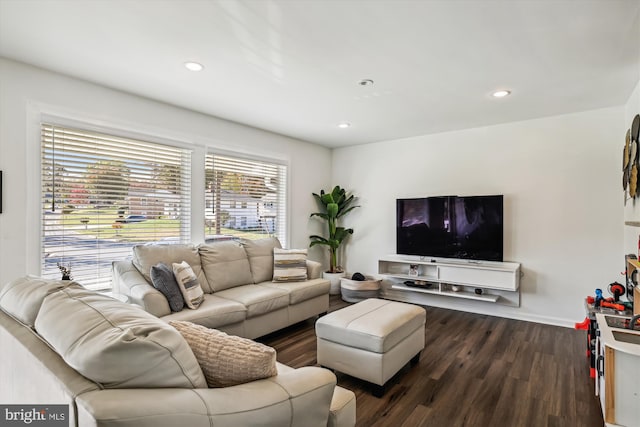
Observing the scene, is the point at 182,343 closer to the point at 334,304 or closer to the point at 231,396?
the point at 231,396

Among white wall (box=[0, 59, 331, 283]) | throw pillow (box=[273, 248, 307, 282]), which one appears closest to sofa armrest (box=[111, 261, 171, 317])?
white wall (box=[0, 59, 331, 283])

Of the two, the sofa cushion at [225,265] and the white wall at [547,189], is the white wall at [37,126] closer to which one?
the sofa cushion at [225,265]

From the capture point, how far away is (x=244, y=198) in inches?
172

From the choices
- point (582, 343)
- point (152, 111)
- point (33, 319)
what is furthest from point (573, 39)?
point (152, 111)

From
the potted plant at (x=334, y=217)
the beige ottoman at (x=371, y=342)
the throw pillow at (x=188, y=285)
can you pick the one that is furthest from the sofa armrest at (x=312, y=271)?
the throw pillow at (x=188, y=285)

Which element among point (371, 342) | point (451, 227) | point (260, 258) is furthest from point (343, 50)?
point (451, 227)

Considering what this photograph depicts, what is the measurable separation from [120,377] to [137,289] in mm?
1993

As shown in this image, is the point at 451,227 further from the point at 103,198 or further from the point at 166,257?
the point at 103,198

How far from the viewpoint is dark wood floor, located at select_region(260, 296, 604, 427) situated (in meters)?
2.09

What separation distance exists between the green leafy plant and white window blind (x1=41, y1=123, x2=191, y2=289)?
7.19 ft

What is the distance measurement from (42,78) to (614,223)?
544 cm

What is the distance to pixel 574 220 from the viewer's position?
3.69 metres

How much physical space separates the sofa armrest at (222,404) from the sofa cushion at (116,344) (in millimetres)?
42

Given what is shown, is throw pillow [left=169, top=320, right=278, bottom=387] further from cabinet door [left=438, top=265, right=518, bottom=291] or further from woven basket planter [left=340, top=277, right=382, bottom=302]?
woven basket planter [left=340, top=277, right=382, bottom=302]
